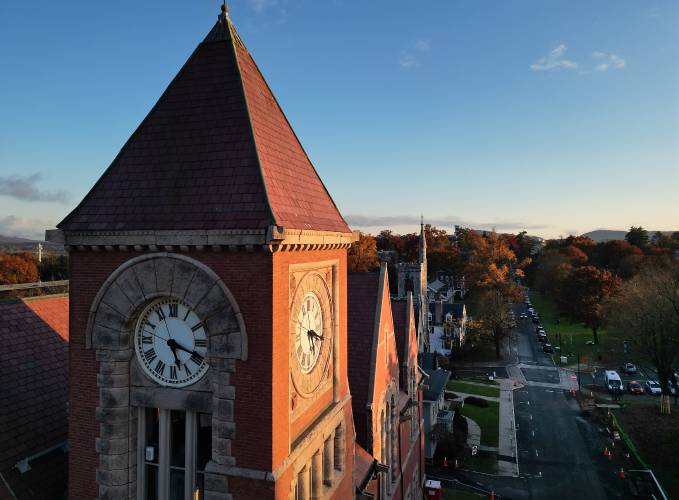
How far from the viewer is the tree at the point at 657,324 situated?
42812 millimetres

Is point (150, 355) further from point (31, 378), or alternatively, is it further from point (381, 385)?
point (381, 385)

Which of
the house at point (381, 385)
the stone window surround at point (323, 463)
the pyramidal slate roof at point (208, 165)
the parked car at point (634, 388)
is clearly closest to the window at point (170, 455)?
the stone window surround at point (323, 463)

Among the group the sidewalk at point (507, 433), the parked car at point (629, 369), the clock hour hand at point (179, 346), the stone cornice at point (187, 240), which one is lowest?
the sidewalk at point (507, 433)

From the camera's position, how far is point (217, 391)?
350 inches

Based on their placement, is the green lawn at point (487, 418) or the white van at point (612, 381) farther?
the white van at point (612, 381)

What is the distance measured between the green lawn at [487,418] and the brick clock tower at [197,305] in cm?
3363

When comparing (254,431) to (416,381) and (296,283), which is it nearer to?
(296,283)

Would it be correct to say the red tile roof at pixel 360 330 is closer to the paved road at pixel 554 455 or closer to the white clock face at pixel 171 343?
the white clock face at pixel 171 343

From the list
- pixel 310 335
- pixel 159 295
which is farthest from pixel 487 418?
pixel 159 295

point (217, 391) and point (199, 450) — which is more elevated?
point (217, 391)

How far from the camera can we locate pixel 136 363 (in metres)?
9.56

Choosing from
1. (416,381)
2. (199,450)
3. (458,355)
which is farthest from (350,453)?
(458,355)

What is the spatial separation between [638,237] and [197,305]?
13717 cm

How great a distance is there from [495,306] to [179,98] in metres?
64.2
